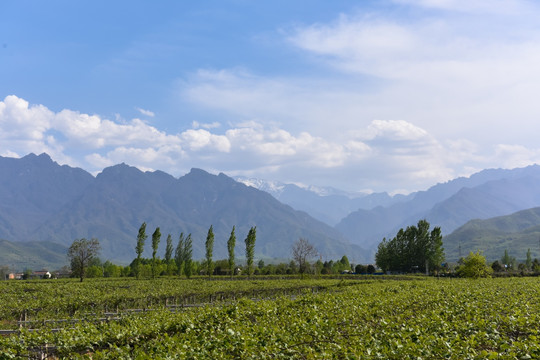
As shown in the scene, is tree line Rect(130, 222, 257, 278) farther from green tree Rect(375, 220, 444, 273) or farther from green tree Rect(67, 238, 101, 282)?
green tree Rect(375, 220, 444, 273)

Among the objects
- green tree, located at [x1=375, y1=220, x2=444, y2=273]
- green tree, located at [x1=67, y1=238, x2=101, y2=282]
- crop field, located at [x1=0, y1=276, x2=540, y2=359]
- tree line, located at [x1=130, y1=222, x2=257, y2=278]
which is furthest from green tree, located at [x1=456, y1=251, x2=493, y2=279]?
green tree, located at [x1=67, y1=238, x2=101, y2=282]

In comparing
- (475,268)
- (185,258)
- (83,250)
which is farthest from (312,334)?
(185,258)

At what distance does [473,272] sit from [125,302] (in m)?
63.2

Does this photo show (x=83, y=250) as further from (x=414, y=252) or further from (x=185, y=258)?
(x=414, y=252)

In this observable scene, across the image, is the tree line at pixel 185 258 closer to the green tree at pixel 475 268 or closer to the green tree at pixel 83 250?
the green tree at pixel 83 250

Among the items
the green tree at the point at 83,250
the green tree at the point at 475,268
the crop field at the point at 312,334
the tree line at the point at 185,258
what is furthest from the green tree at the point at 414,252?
the crop field at the point at 312,334

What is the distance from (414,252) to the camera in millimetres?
124125

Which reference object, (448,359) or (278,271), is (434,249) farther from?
(448,359)

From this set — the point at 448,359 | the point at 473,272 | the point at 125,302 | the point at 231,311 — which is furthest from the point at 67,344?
the point at 473,272

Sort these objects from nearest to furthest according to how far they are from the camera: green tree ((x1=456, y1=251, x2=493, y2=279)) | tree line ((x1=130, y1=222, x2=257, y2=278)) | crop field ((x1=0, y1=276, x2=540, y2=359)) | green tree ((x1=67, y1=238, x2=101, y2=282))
A: crop field ((x1=0, y1=276, x2=540, y2=359)) → green tree ((x1=456, y1=251, x2=493, y2=279)) → green tree ((x1=67, y1=238, x2=101, y2=282)) → tree line ((x1=130, y1=222, x2=257, y2=278))

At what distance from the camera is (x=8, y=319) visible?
33656 mm

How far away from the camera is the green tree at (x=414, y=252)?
121312 mm

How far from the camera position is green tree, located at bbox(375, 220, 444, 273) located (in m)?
121

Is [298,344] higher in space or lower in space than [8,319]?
higher
